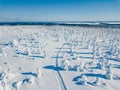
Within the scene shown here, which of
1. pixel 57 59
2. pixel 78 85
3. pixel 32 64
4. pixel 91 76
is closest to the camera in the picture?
pixel 78 85

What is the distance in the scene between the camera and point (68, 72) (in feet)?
32.5

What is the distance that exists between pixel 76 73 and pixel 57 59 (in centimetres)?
321

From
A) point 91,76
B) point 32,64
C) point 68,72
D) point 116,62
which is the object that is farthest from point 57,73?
point 116,62

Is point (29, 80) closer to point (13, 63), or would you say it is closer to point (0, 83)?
point (0, 83)

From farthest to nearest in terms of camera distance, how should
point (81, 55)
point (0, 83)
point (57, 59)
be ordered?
point (81, 55), point (57, 59), point (0, 83)

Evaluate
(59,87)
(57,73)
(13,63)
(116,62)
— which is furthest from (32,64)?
(116,62)

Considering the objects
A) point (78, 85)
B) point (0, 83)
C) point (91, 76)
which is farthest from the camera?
Answer: point (91, 76)

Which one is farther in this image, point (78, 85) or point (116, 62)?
point (116, 62)

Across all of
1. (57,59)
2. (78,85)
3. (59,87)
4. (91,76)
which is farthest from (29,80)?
(57,59)

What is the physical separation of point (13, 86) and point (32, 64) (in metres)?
3.71

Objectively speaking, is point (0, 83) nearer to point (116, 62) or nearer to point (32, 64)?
point (32, 64)

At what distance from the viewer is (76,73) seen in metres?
9.77

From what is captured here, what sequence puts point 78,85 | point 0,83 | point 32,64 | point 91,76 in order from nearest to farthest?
point 0,83 → point 78,85 → point 91,76 → point 32,64

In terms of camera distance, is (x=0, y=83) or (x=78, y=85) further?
(x=78, y=85)
